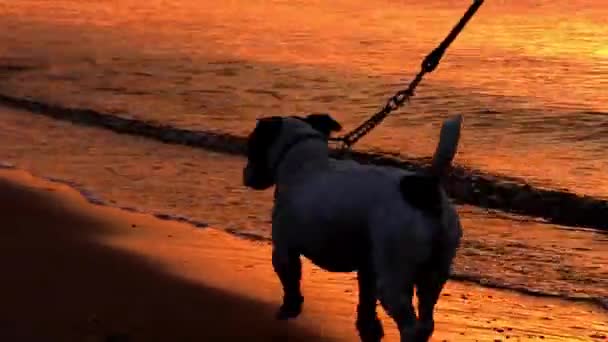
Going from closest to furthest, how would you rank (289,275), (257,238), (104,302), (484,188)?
(289,275)
(104,302)
(257,238)
(484,188)

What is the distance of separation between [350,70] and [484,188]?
10.5m

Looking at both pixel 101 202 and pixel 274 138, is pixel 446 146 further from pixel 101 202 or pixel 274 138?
pixel 101 202

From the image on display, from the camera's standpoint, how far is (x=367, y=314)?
654 cm

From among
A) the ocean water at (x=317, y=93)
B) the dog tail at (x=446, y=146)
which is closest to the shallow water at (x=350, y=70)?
the ocean water at (x=317, y=93)

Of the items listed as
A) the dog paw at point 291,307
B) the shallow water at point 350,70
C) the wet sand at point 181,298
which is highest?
the dog paw at point 291,307

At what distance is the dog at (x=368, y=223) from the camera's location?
5.72 meters

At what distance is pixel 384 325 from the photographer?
7414 mm

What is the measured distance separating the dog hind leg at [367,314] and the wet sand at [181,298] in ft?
1.84

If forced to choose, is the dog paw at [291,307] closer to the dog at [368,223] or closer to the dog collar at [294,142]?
the dog at [368,223]

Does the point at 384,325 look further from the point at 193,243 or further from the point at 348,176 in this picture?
the point at 193,243

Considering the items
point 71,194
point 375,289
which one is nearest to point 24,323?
point 375,289

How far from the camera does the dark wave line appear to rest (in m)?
12.2

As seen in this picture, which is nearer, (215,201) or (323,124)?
(323,124)

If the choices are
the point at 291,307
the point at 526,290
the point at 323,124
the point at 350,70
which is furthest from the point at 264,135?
the point at 350,70
